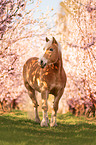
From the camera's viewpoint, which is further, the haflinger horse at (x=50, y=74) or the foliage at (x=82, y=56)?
the foliage at (x=82, y=56)

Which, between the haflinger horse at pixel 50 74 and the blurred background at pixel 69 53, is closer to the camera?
the haflinger horse at pixel 50 74

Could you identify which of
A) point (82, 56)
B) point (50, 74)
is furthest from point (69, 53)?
point (50, 74)

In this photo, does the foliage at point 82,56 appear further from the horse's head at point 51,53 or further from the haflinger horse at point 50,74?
the horse's head at point 51,53

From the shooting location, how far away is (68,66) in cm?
1559

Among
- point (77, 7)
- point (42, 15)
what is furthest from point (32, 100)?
point (77, 7)

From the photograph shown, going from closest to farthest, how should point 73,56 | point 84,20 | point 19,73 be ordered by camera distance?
1. point 84,20
2. point 73,56
3. point 19,73

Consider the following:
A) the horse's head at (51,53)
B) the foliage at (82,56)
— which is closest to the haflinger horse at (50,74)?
the horse's head at (51,53)

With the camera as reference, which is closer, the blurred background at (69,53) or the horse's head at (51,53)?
the horse's head at (51,53)

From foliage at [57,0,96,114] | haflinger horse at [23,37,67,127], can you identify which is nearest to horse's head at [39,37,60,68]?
haflinger horse at [23,37,67,127]

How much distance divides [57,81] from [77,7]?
6.66 meters

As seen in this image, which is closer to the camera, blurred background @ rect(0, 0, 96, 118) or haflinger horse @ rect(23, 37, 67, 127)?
haflinger horse @ rect(23, 37, 67, 127)

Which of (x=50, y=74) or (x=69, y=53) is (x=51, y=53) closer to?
(x=50, y=74)

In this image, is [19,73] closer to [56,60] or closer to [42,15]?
[42,15]

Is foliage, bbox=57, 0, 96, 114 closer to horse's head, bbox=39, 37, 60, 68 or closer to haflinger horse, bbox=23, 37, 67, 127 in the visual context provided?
haflinger horse, bbox=23, 37, 67, 127
